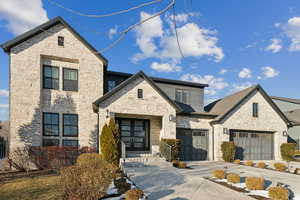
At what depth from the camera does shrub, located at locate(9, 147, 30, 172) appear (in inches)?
474

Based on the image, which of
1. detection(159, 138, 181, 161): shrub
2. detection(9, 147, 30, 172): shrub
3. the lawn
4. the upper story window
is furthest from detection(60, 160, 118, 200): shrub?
the upper story window

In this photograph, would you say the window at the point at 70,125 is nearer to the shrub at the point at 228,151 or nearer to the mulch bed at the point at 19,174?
the mulch bed at the point at 19,174

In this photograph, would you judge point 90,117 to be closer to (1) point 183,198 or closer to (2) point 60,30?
(2) point 60,30


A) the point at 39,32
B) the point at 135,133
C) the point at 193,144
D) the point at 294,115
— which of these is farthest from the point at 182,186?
the point at 294,115

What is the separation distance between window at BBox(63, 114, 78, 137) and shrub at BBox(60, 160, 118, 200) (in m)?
9.19

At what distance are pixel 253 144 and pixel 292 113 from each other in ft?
39.8

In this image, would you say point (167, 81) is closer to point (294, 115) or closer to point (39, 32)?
point (39, 32)

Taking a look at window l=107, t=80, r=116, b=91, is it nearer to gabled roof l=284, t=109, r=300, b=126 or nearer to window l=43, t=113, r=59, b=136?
window l=43, t=113, r=59, b=136

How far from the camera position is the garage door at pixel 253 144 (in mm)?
17078

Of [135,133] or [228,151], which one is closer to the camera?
[228,151]

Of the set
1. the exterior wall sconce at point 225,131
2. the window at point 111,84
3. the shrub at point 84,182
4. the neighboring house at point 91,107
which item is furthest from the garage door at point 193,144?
the shrub at point 84,182

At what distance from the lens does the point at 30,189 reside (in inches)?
315

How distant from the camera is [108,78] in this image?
54.6ft

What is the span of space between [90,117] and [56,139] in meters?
2.67
